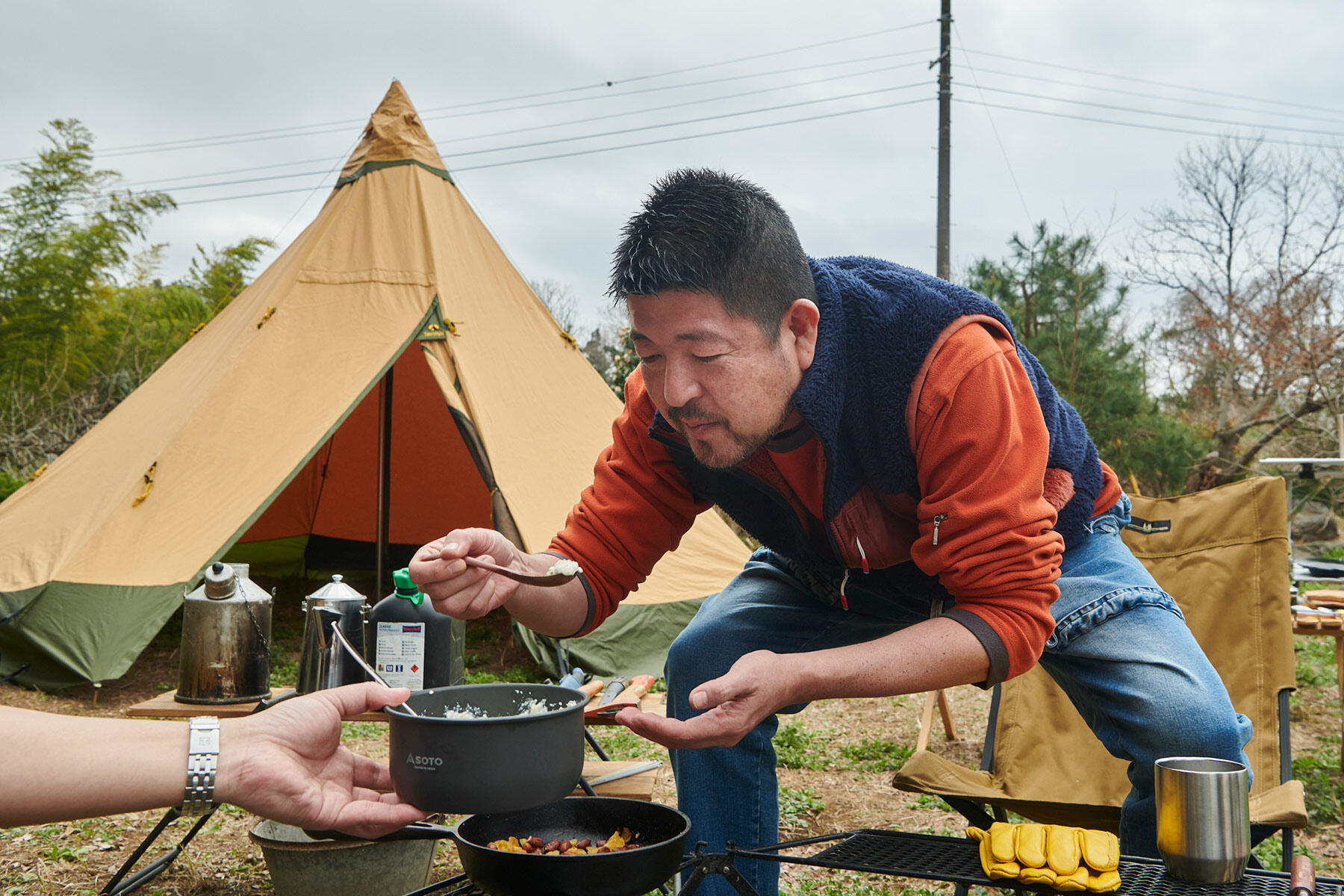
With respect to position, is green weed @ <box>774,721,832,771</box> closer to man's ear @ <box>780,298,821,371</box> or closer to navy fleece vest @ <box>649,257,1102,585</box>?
navy fleece vest @ <box>649,257,1102,585</box>

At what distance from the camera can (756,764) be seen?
1.65 metres

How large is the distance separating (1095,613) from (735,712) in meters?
0.66

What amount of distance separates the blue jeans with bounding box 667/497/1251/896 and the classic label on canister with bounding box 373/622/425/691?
79 centimetres

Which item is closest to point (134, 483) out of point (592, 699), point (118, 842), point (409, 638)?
point (118, 842)

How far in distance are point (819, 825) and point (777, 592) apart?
1238mm

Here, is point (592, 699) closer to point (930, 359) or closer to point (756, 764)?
point (756, 764)

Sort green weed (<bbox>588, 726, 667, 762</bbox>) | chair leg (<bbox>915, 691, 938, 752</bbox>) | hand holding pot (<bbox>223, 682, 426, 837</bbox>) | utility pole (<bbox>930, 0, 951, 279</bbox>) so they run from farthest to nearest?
utility pole (<bbox>930, 0, 951, 279</bbox>), green weed (<bbox>588, 726, 667, 762</bbox>), chair leg (<bbox>915, 691, 938, 752</bbox>), hand holding pot (<bbox>223, 682, 426, 837</bbox>)

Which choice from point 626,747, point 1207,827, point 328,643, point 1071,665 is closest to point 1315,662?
point 626,747

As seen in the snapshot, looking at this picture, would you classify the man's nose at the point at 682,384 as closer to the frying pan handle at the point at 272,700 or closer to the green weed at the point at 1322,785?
the frying pan handle at the point at 272,700

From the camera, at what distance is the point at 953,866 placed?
1173mm

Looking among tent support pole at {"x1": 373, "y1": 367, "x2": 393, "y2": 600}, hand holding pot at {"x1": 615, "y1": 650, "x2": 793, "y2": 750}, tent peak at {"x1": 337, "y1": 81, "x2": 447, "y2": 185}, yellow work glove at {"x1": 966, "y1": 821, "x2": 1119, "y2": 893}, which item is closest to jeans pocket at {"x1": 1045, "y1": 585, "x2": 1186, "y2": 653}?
yellow work glove at {"x1": 966, "y1": 821, "x2": 1119, "y2": 893}

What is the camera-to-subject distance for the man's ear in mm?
1411

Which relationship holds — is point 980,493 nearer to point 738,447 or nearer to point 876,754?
point 738,447

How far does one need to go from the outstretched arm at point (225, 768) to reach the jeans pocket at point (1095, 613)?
0.99 metres
